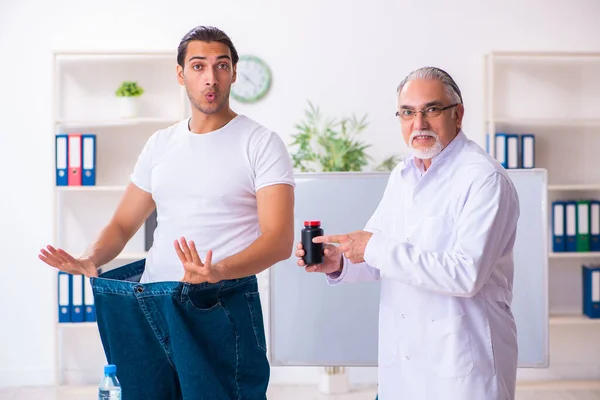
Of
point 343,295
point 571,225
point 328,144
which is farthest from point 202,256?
point 571,225

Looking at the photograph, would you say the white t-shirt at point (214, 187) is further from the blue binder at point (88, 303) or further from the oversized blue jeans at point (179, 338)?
the blue binder at point (88, 303)

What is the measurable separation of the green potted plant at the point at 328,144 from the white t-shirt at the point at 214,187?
6.91ft

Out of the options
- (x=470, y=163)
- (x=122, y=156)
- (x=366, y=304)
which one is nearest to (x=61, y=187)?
(x=122, y=156)

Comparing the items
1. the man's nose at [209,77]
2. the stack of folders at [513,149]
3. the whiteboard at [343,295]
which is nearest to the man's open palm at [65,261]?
the man's nose at [209,77]

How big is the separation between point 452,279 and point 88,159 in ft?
9.31

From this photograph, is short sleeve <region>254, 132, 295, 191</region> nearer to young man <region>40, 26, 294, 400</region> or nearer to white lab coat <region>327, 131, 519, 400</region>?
young man <region>40, 26, 294, 400</region>

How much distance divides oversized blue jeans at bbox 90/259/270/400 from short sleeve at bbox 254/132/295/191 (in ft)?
0.84

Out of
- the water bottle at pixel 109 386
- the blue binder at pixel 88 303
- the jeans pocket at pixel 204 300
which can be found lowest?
the blue binder at pixel 88 303

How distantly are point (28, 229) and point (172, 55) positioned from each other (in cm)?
135

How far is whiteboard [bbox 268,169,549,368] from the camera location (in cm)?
267

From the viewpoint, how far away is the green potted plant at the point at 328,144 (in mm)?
3896

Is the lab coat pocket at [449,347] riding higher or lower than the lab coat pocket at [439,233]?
lower

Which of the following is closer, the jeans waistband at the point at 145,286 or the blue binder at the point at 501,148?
the jeans waistband at the point at 145,286

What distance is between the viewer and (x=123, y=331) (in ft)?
5.49
